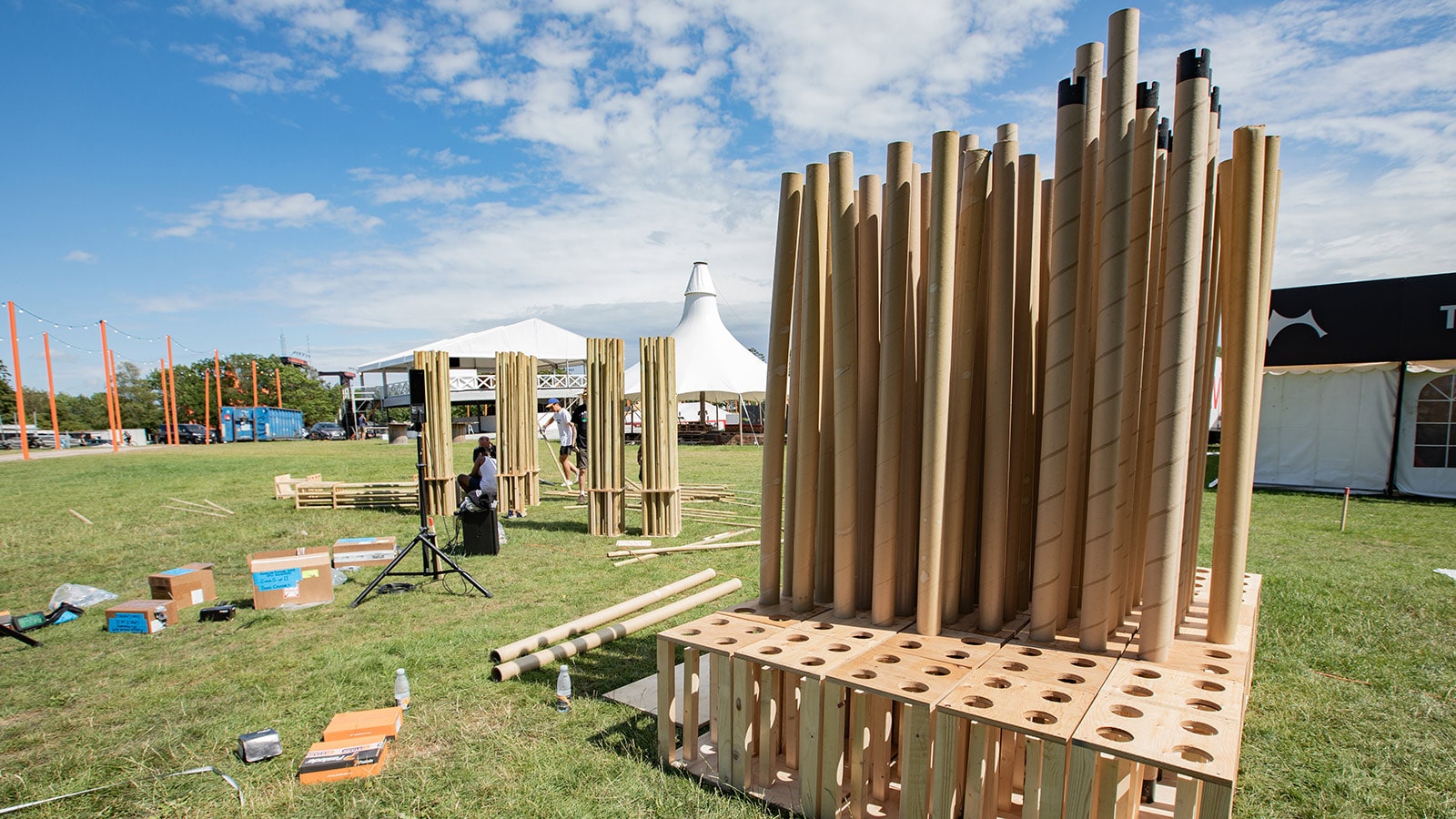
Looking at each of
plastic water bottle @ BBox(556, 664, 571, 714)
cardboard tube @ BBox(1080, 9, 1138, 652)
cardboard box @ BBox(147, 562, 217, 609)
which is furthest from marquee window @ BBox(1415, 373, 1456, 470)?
cardboard box @ BBox(147, 562, 217, 609)

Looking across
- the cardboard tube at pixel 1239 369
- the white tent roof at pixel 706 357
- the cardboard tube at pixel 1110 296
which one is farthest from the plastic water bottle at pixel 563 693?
the white tent roof at pixel 706 357

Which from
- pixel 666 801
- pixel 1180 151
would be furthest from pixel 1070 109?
pixel 666 801

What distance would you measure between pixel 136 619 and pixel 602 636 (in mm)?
3900

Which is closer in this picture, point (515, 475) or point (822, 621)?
point (822, 621)

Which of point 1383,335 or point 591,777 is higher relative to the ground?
point 1383,335

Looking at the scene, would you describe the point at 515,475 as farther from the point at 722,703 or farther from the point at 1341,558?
the point at 1341,558

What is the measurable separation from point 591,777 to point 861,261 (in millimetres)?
2612

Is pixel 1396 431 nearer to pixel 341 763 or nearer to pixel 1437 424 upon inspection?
pixel 1437 424

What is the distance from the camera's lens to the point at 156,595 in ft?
19.9

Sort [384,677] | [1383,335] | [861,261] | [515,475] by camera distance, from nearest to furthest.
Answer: [861,261] → [384,677] → [515,475] → [1383,335]

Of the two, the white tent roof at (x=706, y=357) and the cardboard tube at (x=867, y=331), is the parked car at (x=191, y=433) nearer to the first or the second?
the white tent roof at (x=706, y=357)

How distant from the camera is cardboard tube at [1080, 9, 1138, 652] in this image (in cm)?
235

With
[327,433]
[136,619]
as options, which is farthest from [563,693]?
[327,433]

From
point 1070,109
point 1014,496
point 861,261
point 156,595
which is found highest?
point 1070,109
